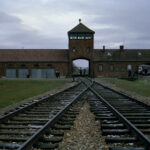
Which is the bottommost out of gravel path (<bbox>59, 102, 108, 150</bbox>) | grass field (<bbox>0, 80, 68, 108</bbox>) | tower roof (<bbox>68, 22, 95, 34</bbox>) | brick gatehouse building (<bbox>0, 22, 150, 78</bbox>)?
gravel path (<bbox>59, 102, 108, 150</bbox>)

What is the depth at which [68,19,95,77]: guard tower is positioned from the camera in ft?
173

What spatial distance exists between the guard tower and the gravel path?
151ft

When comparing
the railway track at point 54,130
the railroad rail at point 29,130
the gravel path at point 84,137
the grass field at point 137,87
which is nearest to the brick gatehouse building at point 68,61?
the grass field at point 137,87

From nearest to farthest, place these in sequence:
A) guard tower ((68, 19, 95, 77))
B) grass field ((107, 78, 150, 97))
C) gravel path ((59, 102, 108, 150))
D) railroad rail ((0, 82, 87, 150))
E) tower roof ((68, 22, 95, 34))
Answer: railroad rail ((0, 82, 87, 150)) < gravel path ((59, 102, 108, 150)) < grass field ((107, 78, 150, 97)) < tower roof ((68, 22, 95, 34)) < guard tower ((68, 19, 95, 77))

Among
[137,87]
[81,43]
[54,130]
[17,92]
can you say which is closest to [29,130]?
[54,130]

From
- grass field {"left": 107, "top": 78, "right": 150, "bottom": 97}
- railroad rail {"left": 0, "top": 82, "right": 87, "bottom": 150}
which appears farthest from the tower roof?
railroad rail {"left": 0, "top": 82, "right": 87, "bottom": 150}

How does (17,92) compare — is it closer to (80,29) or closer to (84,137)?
(84,137)

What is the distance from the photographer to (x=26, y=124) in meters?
6.37

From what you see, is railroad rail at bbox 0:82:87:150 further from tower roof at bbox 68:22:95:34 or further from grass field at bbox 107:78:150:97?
tower roof at bbox 68:22:95:34

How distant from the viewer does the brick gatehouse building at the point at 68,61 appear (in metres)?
52.5

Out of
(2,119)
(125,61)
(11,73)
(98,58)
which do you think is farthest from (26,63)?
(2,119)

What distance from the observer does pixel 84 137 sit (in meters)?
5.38

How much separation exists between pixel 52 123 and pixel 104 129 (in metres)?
1.28

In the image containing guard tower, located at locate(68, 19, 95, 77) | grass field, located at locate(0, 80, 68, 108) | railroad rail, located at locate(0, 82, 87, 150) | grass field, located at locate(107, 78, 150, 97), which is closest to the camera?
railroad rail, located at locate(0, 82, 87, 150)
